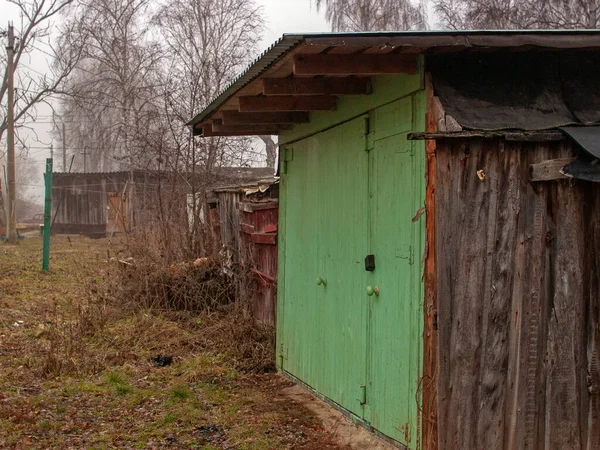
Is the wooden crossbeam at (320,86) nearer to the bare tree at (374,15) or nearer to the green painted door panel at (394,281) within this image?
the green painted door panel at (394,281)

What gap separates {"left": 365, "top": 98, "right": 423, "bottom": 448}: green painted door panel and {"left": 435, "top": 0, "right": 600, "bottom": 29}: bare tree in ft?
45.4

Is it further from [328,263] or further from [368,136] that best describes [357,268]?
[368,136]

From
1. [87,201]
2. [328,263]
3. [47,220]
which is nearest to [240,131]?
[328,263]

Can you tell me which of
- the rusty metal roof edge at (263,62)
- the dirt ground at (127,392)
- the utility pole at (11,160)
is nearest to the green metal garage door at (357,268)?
the dirt ground at (127,392)

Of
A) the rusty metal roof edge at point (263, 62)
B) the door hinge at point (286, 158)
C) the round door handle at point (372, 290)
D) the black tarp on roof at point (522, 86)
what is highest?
the rusty metal roof edge at point (263, 62)

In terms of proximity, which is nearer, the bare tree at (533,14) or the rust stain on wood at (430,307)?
the rust stain on wood at (430,307)

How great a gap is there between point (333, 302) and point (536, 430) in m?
2.36

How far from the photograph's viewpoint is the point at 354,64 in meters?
4.71

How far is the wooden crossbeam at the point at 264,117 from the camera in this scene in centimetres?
704

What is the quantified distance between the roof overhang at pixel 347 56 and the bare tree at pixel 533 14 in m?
13.5

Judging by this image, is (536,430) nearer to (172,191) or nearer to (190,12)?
(172,191)

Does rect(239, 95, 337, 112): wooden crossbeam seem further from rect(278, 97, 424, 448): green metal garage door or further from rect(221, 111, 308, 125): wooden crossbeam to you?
rect(221, 111, 308, 125): wooden crossbeam

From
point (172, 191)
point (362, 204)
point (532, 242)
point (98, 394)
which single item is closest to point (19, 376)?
point (98, 394)

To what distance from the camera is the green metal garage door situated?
4.86m
